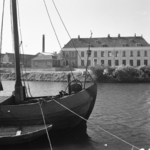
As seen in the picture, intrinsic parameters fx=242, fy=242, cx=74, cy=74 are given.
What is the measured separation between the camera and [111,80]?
51375mm

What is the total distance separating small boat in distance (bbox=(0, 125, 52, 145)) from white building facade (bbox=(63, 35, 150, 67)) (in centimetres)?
5553

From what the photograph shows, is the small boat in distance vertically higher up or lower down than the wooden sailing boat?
lower down

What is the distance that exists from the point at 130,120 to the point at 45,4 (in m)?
9.01

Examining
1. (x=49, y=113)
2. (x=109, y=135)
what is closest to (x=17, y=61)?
(x=49, y=113)

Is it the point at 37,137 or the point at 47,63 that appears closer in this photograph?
the point at 37,137

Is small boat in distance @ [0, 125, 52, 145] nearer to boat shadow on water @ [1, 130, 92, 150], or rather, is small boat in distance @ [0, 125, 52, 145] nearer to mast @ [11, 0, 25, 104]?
boat shadow on water @ [1, 130, 92, 150]

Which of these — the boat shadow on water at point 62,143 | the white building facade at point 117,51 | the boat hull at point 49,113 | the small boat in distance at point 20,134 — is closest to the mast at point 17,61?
the boat hull at point 49,113

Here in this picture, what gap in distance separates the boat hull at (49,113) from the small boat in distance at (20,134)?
411 millimetres

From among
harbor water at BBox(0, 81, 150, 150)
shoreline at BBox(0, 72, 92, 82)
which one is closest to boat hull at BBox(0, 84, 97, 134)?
harbor water at BBox(0, 81, 150, 150)

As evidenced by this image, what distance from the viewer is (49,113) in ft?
37.7

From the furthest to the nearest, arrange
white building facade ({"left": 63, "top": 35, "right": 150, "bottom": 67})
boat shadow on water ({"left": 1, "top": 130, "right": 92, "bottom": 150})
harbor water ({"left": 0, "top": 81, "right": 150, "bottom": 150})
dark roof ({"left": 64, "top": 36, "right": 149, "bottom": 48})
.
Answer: dark roof ({"left": 64, "top": 36, "right": 149, "bottom": 48}) < white building facade ({"left": 63, "top": 35, "right": 150, "bottom": 67}) < harbor water ({"left": 0, "top": 81, "right": 150, "bottom": 150}) < boat shadow on water ({"left": 1, "top": 130, "right": 92, "bottom": 150})

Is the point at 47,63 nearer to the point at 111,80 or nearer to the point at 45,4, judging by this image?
the point at 111,80

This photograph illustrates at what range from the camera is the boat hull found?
443 inches

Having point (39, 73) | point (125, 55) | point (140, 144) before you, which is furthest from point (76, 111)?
point (125, 55)
